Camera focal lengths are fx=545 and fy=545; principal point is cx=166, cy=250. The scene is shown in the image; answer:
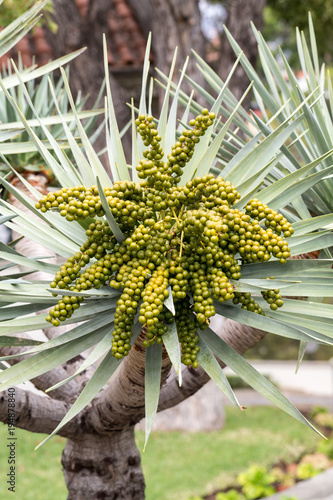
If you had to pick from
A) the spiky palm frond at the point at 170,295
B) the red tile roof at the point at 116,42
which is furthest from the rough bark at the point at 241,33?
the spiky palm frond at the point at 170,295

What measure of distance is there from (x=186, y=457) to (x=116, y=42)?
21.1 ft

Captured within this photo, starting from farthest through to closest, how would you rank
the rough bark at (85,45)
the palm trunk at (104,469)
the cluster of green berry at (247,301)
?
1. the rough bark at (85,45)
2. the palm trunk at (104,469)
3. the cluster of green berry at (247,301)

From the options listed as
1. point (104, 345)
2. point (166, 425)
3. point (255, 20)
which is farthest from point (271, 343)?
point (104, 345)

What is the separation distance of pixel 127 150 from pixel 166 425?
14.3ft

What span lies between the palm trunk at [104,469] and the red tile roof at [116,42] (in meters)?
6.69

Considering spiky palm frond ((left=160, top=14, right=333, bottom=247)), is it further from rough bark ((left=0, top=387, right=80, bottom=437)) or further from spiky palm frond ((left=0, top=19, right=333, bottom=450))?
rough bark ((left=0, top=387, right=80, bottom=437))

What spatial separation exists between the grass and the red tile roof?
17.9ft

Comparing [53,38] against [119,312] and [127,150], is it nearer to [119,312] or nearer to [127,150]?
[127,150]

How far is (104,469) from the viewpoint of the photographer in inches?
97.5

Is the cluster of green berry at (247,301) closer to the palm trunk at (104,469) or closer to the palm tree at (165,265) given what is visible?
the palm tree at (165,265)

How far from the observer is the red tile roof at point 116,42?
327 inches

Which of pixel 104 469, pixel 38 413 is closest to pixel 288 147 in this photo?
pixel 38 413

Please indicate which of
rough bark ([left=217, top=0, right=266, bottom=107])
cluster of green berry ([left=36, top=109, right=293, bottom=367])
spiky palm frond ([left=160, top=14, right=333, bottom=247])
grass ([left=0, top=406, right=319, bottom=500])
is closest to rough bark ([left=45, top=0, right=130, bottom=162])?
rough bark ([left=217, top=0, right=266, bottom=107])

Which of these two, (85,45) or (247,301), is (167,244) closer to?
(247,301)
